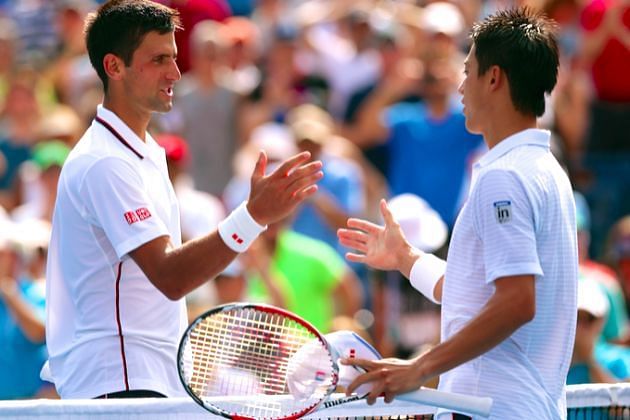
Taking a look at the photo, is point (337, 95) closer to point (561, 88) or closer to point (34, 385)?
point (561, 88)

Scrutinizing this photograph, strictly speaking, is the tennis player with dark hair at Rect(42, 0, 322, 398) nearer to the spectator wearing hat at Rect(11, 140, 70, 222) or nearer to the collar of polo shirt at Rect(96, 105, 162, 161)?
the collar of polo shirt at Rect(96, 105, 162, 161)

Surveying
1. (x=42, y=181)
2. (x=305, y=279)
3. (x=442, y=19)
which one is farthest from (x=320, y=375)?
(x=442, y=19)

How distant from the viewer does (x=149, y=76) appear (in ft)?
16.6

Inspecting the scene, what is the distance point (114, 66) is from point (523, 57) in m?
1.56

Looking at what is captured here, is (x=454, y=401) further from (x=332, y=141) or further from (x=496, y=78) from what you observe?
(x=332, y=141)

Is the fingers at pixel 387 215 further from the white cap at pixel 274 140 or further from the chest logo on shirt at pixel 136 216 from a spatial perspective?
the white cap at pixel 274 140

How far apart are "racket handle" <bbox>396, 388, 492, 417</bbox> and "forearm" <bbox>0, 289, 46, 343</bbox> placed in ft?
16.2

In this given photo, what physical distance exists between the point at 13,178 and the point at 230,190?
210 centimetres

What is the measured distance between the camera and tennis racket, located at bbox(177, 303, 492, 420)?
4285 mm

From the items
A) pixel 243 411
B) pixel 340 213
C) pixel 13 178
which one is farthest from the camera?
pixel 13 178

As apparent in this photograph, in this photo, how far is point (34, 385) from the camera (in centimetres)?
861

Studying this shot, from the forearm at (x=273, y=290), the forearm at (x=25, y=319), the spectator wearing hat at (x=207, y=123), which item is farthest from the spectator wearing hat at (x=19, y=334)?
the spectator wearing hat at (x=207, y=123)

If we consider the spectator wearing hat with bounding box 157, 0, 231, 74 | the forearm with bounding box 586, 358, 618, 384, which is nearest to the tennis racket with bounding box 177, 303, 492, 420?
the forearm with bounding box 586, 358, 618, 384

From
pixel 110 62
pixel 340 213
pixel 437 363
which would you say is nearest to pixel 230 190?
pixel 340 213
